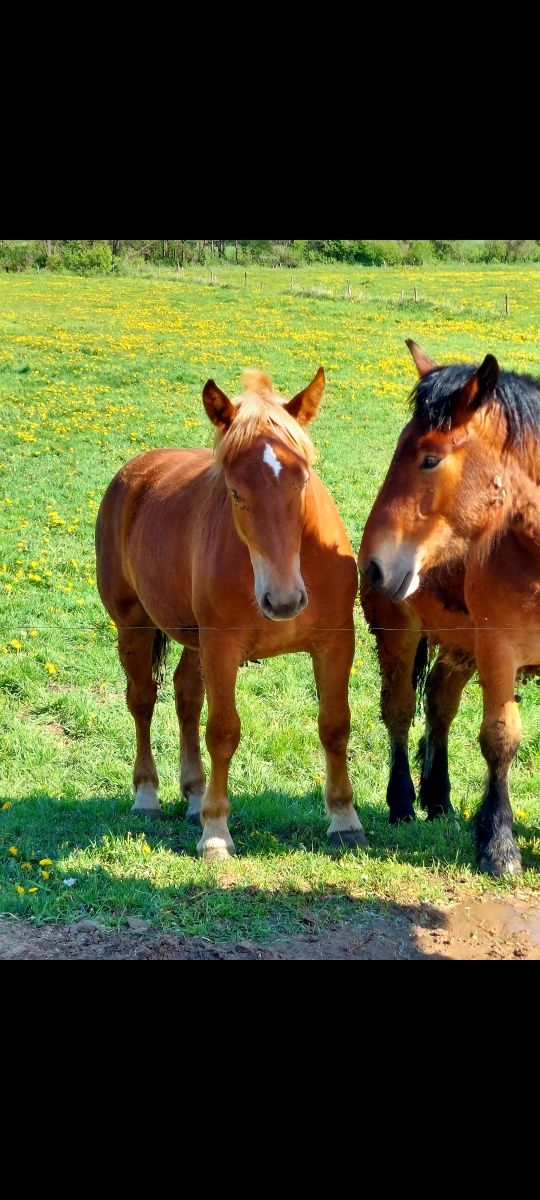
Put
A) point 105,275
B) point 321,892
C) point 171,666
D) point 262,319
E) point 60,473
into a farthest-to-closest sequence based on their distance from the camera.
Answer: point 262,319, point 105,275, point 60,473, point 171,666, point 321,892

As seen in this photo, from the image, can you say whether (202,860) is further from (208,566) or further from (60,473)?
(60,473)

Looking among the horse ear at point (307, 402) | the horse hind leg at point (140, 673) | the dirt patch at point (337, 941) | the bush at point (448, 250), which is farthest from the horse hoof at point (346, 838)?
the bush at point (448, 250)

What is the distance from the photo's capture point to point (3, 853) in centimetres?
520

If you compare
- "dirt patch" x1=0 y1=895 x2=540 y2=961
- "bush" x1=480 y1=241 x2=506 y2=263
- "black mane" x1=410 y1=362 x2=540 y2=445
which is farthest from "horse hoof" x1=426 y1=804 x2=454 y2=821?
"bush" x1=480 y1=241 x2=506 y2=263

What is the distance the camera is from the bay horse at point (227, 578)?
166 inches

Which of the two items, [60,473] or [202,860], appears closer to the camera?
[202,860]

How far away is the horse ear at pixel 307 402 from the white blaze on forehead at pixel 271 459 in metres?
0.40

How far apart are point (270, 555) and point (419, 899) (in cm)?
166

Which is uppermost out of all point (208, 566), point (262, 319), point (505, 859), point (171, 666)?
point (262, 319)

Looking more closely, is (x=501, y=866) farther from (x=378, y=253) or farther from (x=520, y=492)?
(x=378, y=253)

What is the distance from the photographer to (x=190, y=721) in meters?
6.19

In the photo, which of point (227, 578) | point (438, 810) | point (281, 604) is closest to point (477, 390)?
point (281, 604)

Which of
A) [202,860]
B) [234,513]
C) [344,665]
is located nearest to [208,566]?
[234,513]

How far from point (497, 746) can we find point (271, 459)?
5.53 ft
